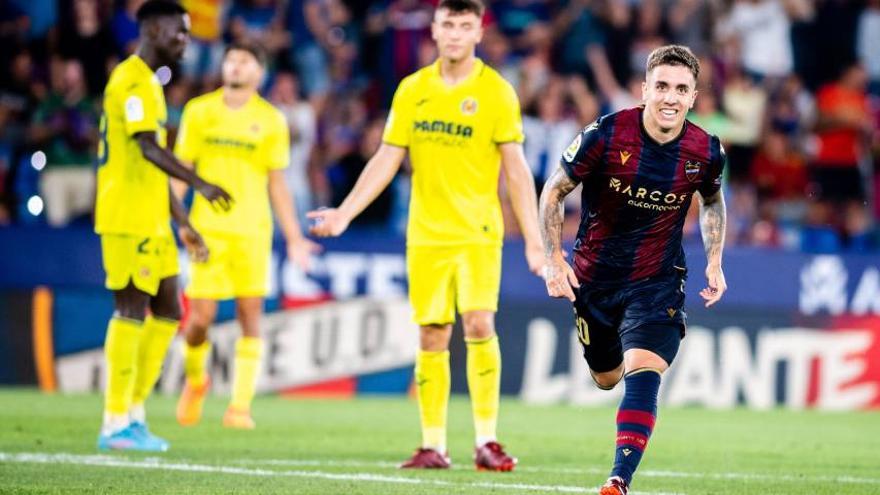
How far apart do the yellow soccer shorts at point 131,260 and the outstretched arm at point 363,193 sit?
140 cm

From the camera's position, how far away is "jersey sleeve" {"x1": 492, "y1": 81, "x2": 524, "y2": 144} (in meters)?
8.97

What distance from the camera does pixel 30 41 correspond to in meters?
17.0

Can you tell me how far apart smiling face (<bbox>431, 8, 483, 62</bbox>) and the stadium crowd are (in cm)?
728

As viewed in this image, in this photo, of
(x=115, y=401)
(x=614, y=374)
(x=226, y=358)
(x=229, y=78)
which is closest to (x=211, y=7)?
(x=226, y=358)

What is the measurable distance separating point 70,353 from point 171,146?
9.96 ft

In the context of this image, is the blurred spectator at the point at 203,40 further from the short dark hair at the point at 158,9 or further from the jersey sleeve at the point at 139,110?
the jersey sleeve at the point at 139,110

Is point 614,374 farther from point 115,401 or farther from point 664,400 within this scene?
point 664,400

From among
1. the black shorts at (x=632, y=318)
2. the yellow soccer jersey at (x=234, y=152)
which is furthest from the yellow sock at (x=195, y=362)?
the black shorts at (x=632, y=318)

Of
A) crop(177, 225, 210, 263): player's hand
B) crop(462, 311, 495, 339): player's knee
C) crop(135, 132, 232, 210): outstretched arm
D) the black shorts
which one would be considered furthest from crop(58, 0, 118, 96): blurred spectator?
the black shorts

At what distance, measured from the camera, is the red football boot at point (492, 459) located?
863 cm

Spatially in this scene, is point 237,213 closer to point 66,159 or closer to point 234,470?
point 234,470

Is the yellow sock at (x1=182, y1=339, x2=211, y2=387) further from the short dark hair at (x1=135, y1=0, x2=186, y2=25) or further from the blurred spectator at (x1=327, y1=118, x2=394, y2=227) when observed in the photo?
the blurred spectator at (x1=327, y1=118, x2=394, y2=227)

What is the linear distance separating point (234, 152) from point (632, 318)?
507 centimetres

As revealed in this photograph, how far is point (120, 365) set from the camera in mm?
9531
